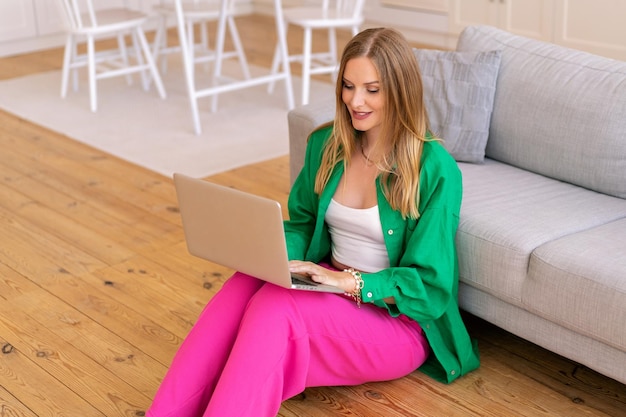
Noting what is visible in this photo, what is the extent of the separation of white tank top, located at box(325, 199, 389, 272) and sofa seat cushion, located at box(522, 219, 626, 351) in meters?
0.36

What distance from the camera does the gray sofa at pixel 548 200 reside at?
199 cm

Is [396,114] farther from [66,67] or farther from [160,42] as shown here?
[160,42]

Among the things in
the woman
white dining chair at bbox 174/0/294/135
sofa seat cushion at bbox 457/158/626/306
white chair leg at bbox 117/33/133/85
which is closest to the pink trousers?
the woman

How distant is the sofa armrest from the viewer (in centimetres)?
269

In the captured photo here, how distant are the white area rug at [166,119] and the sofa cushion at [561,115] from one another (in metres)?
1.58

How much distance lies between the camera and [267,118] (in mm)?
4566

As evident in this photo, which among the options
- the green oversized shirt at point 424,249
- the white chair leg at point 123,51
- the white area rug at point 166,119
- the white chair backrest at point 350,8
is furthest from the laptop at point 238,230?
the white chair leg at point 123,51

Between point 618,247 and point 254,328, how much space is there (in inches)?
33.9

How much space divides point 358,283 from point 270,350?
264 millimetres

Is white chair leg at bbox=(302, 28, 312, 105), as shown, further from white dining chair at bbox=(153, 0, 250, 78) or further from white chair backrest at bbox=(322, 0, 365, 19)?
white dining chair at bbox=(153, 0, 250, 78)

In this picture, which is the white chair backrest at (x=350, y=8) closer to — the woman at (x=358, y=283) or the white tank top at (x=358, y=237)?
the woman at (x=358, y=283)

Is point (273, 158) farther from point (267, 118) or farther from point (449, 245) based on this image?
point (449, 245)

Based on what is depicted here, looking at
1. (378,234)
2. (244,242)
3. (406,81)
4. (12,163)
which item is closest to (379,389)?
(378,234)

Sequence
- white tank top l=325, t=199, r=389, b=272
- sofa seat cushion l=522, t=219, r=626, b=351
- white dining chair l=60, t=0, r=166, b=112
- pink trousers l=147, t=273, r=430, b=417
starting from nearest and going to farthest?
pink trousers l=147, t=273, r=430, b=417 → sofa seat cushion l=522, t=219, r=626, b=351 → white tank top l=325, t=199, r=389, b=272 → white dining chair l=60, t=0, r=166, b=112
